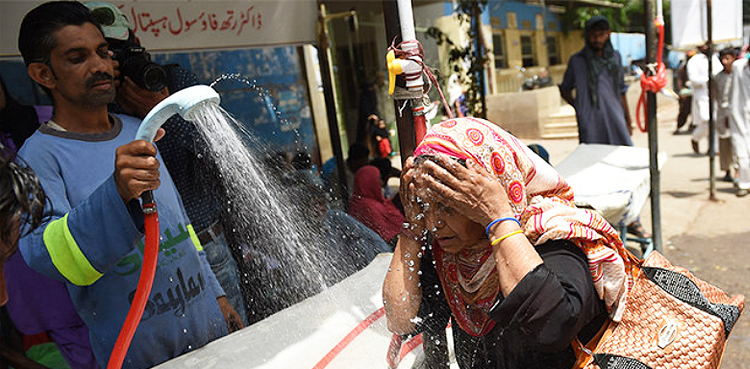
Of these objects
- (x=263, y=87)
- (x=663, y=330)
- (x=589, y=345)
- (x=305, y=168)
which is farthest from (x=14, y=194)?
(x=263, y=87)

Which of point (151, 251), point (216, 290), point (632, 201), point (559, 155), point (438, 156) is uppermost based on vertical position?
point (438, 156)

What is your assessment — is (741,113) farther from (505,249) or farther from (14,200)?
(14,200)

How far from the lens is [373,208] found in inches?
147

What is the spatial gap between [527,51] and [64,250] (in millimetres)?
17803

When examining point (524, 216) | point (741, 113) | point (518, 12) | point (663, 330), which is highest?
point (518, 12)

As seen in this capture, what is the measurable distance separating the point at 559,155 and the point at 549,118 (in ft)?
10.4

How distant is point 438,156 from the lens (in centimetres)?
141

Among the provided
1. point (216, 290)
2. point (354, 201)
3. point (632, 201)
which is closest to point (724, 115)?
point (632, 201)

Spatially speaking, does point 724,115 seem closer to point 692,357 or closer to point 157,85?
point 692,357

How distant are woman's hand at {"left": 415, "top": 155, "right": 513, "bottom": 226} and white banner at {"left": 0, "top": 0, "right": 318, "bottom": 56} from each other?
2.15 metres

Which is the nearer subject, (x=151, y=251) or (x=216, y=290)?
(x=151, y=251)

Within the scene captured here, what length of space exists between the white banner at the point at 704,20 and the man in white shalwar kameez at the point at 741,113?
133 centimetres

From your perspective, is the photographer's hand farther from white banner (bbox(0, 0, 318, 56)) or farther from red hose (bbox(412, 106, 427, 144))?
red hose (bbox(412, 106, 427, 144))

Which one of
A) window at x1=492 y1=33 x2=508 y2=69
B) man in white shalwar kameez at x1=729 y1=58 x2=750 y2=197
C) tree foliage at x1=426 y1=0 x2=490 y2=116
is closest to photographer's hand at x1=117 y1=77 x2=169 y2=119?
tree foliage at x1=426 y1=0 x2=490 y2=116
